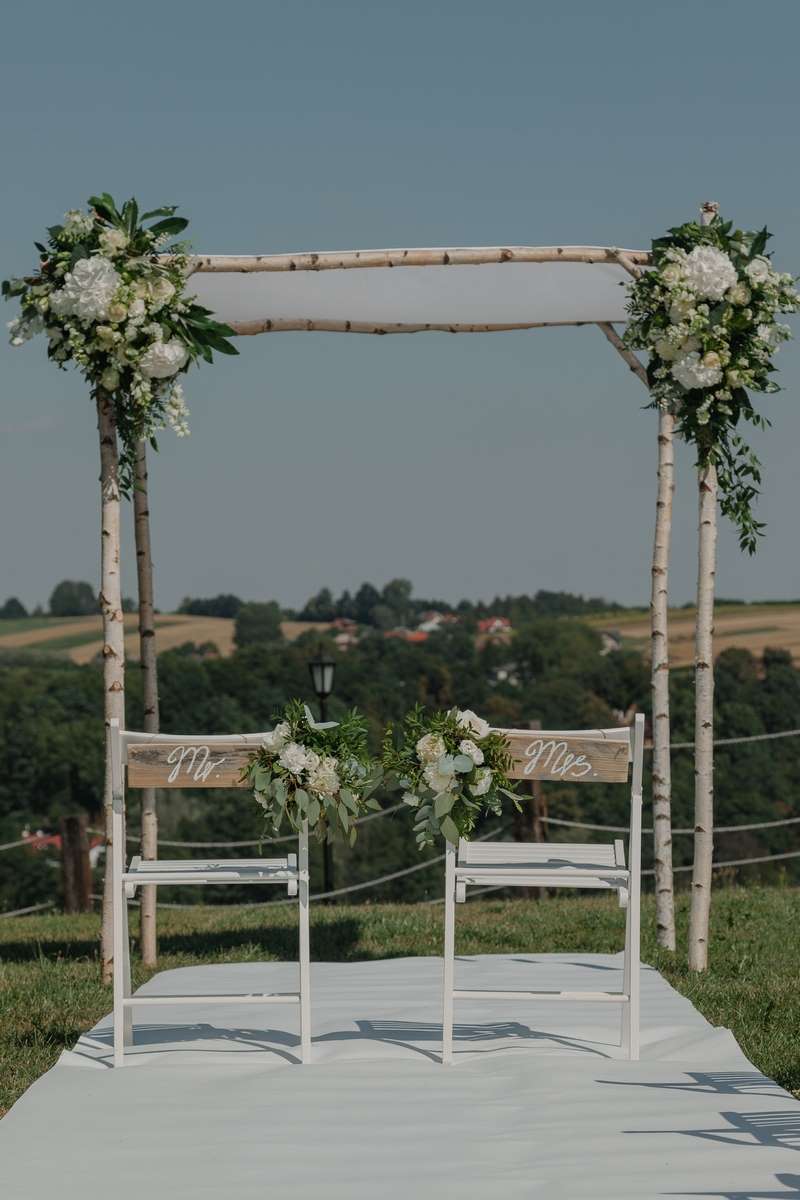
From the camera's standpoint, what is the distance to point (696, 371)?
5.99m

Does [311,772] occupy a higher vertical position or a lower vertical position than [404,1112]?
higher

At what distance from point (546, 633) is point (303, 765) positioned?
32.6m

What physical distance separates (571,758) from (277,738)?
3.17 ft

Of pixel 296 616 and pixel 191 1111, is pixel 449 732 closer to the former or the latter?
pixel 191 1111

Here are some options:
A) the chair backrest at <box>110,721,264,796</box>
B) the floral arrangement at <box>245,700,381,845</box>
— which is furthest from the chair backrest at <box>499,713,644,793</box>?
the chair backrest at <box>110,721,264,796</box>

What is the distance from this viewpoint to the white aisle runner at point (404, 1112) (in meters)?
3.65

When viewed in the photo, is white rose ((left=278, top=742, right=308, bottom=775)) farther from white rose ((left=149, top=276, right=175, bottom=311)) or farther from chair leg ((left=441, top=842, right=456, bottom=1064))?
white rose ((left=149, top=276, right=175, bottom=311))

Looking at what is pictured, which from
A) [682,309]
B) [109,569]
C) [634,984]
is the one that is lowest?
[634,984]

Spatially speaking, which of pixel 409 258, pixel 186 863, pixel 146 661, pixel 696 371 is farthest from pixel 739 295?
pixel 146 661

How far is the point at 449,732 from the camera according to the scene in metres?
5.01

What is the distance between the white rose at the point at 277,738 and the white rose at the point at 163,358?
5.80ft

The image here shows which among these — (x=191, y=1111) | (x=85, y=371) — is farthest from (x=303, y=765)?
(x=85, y=371)

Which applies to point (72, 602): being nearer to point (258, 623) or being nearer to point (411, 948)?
point (258, 623)

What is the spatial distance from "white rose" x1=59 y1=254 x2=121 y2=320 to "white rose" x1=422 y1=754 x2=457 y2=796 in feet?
7.49
